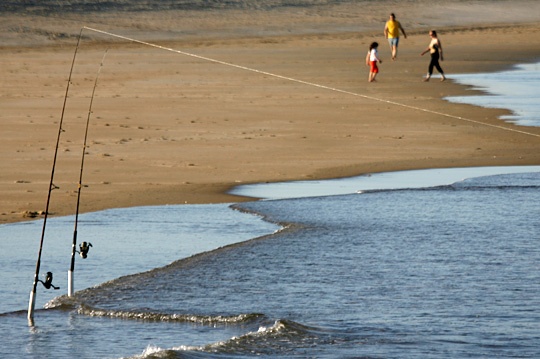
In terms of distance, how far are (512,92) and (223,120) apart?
294 inches

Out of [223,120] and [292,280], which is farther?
[223,120]

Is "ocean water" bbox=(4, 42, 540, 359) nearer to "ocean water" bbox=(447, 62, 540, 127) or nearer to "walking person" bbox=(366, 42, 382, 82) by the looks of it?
Answer: "ocean water" bbox=(447, 62, 540, 127)

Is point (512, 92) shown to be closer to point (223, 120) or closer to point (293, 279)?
point (223, 120)

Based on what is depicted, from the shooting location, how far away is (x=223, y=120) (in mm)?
19859

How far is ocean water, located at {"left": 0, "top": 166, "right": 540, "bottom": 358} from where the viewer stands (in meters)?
7.49

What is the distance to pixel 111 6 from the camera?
188 ft

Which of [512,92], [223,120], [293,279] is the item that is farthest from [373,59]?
[293,279]

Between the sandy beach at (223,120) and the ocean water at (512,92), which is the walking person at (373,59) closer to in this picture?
the sandy beach at (223,120)

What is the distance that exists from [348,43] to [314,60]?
929 cm

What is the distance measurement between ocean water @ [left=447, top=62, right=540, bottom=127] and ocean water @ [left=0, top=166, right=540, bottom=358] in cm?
790

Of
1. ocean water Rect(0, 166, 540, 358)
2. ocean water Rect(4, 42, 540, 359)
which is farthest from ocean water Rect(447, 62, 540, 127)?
ocean water Rect(0, 166, 540, 358)

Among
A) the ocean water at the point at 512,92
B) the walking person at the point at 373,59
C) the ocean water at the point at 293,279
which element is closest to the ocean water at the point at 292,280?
the ocean water at the point at 293,279

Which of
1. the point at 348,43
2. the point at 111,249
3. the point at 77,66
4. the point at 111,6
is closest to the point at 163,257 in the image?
the point at 111,249

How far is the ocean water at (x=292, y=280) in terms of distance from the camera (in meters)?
7.49
